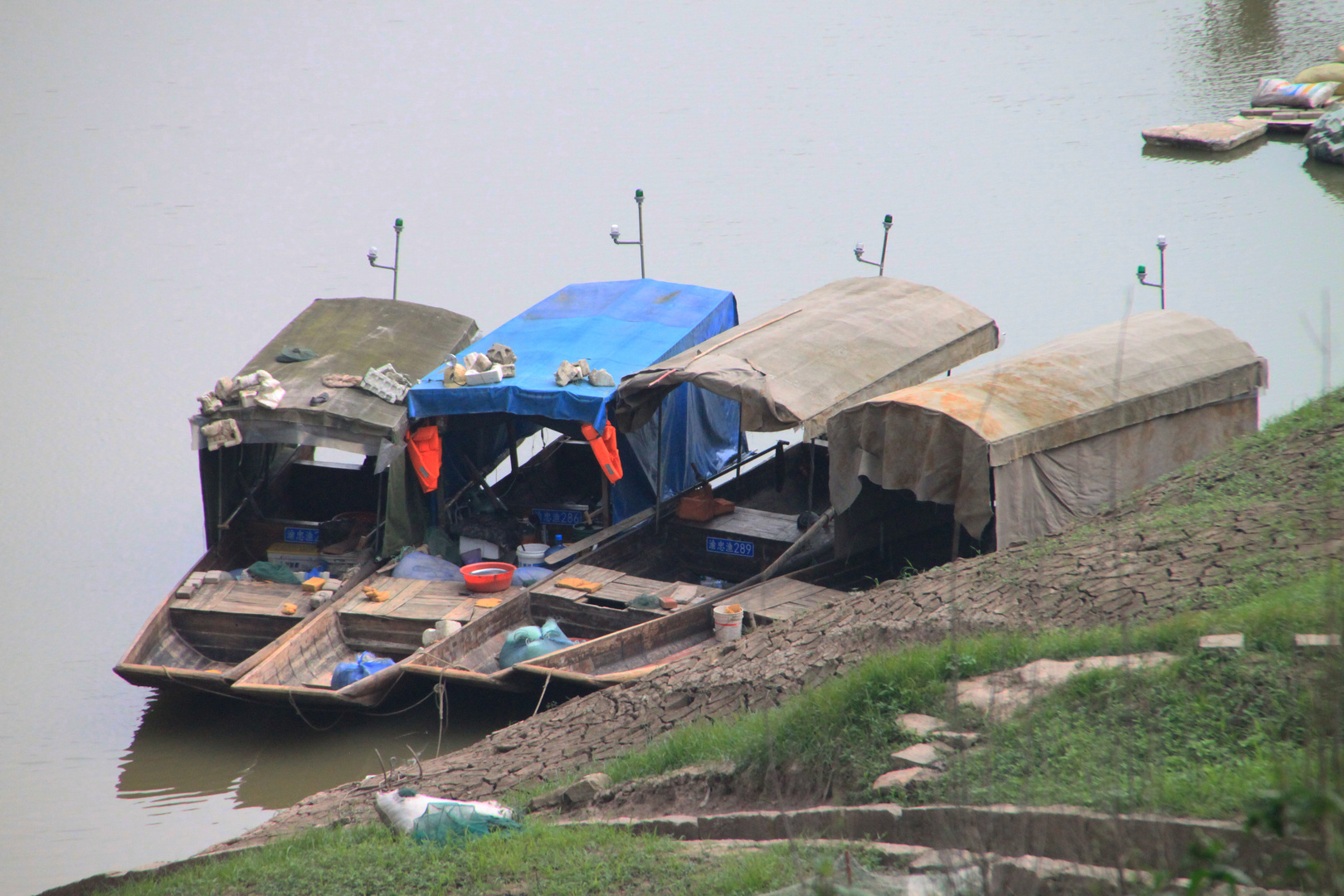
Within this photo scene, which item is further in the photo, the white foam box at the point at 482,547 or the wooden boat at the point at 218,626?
the white foam box at the point at 482,547

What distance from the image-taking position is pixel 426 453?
1077cm

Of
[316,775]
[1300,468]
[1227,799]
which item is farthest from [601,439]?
[1227,799]

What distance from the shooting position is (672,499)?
1151cm

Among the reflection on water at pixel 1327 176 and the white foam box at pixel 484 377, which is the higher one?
the reflection on water at pixel 1327 176

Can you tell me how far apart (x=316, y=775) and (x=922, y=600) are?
15.9ft

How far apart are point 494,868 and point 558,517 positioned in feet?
23.2

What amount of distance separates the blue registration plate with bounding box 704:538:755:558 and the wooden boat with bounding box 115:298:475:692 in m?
2.91

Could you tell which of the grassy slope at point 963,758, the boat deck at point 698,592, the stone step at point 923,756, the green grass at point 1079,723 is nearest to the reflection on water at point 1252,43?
the boat deck at point 698,592

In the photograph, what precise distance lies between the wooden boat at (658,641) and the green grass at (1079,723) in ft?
8.33

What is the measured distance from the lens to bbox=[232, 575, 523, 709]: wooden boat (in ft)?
28.7

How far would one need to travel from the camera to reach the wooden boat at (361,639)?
28.7ft

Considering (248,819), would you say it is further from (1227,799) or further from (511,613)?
(1227,799)

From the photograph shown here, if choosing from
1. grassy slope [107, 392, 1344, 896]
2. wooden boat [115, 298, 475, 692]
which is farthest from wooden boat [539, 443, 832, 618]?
grassy slope [107, 392, 1344, 896]

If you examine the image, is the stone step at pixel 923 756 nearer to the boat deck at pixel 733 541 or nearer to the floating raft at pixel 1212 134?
the boat deck at pixel 733 541
